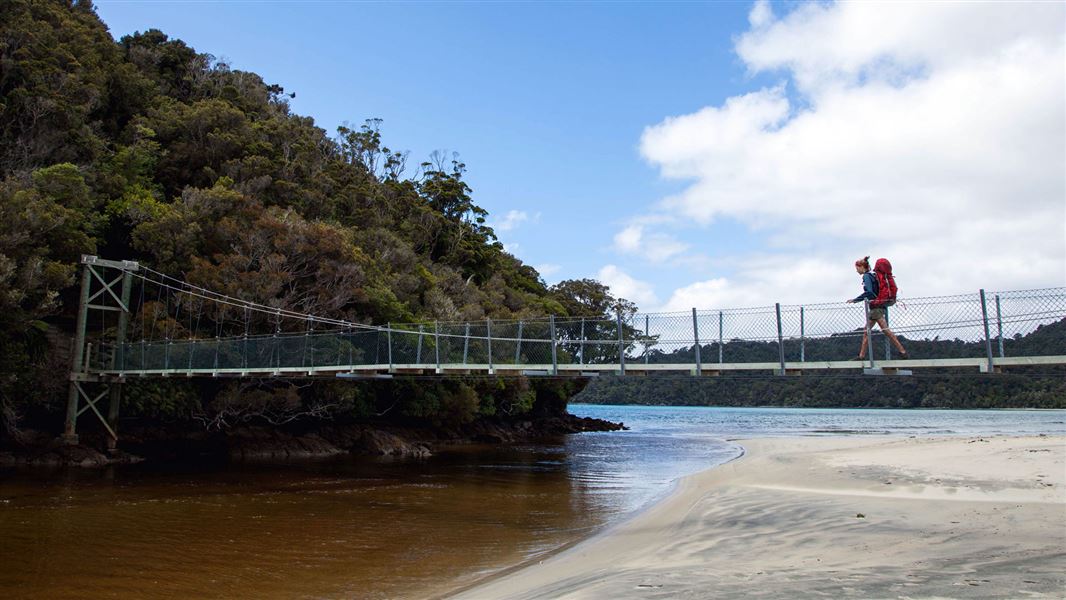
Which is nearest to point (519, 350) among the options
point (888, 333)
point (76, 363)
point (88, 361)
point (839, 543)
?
point (888, 333)

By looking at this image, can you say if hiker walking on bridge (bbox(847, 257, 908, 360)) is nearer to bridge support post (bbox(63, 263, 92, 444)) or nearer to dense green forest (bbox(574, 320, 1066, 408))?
dense green forest (bbox(574, 320, 1066, 408))

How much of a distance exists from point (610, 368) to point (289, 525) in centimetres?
593

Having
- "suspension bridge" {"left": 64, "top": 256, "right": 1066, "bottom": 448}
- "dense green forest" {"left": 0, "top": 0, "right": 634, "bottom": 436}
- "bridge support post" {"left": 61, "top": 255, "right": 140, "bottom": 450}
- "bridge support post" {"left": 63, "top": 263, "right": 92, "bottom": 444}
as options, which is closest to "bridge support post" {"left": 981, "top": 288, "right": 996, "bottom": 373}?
"suspension bridge" {"left": 64, "top": 256, "right": 1066, "bottom": 448}

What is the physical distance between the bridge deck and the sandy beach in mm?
1778

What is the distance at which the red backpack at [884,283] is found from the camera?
9.29 m

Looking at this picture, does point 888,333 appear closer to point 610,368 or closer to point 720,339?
point 720,339

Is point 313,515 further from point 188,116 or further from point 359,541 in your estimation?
point 188,116

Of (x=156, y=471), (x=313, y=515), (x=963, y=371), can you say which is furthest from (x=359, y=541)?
(x=156, y=471)

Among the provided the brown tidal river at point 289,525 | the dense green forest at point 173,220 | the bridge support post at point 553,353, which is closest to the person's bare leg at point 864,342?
the brown tidal river at point 289,525

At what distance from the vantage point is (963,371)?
9781 mm

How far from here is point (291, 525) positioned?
9.86m

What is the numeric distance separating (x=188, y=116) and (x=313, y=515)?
23.2m

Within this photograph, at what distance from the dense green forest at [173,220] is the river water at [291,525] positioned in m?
3.58

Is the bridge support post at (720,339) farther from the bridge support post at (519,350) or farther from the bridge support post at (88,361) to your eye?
the bridge support post at (88,361)
